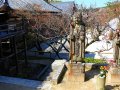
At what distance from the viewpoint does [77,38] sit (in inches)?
461

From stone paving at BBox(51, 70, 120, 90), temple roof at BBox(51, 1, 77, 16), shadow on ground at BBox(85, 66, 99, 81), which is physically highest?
temple roof at BBox(51, 1, 77, 16)

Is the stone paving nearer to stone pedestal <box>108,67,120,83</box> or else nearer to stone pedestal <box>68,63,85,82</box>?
stone pedestal <box>68,63,85,82</box>

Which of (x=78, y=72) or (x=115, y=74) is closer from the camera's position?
(x=115, y=74)

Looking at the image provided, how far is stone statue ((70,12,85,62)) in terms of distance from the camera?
1152 centimetres

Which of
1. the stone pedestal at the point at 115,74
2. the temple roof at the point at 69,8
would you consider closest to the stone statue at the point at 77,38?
the stone pedestal at the point at 115,74

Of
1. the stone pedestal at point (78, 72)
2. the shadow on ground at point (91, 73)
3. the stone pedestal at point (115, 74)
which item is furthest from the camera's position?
the shadow on ground at point (91, 73)

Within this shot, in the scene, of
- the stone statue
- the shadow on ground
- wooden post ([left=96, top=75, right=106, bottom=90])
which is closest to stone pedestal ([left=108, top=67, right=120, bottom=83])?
the shadow on ground

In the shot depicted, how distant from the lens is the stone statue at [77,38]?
11.5 meters

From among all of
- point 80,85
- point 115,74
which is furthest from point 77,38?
point 115,74

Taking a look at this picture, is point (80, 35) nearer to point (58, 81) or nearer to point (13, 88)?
point (58, 81)

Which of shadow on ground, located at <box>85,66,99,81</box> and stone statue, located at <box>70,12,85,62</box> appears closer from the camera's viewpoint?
stone statue, located at <box>70,12,85,62</box>

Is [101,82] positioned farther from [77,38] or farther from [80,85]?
[77,38]

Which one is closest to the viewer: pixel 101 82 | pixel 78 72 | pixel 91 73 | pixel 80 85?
pixel 101 82

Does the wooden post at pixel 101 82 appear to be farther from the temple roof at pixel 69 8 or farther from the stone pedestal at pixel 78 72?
the temple roof at pixel 69 8
